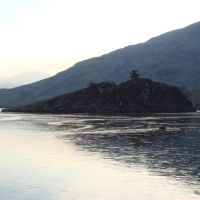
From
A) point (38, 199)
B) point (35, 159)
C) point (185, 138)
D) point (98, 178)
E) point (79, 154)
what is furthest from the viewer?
point (185, 138)

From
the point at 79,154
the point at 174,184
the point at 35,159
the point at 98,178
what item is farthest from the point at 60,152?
the point at 174,184

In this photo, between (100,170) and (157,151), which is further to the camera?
(157,151)

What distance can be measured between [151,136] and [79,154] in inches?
1375

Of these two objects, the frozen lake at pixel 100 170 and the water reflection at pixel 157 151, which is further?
the water reflection at pixel 157 151

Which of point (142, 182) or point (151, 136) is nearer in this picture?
point (142, 182)

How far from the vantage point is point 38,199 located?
40219 millimetres

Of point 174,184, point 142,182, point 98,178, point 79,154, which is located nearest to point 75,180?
point 98,178

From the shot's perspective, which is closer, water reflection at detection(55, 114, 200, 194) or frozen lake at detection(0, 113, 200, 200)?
frozen lake at detection(0, 113, 200, 200)

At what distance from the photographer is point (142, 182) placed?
4844 cm

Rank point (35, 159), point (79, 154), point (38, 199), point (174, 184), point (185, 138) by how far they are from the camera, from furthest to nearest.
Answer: point (185, 138) < point (79, 154) < point (35, 159) < point (174, 184) < point (38, 199)

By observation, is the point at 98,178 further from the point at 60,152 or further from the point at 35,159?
the point at 60,152

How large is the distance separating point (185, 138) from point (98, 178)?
159 ft

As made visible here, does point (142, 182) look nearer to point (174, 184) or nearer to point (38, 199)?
point (174, 184)

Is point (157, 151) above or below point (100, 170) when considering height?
above
